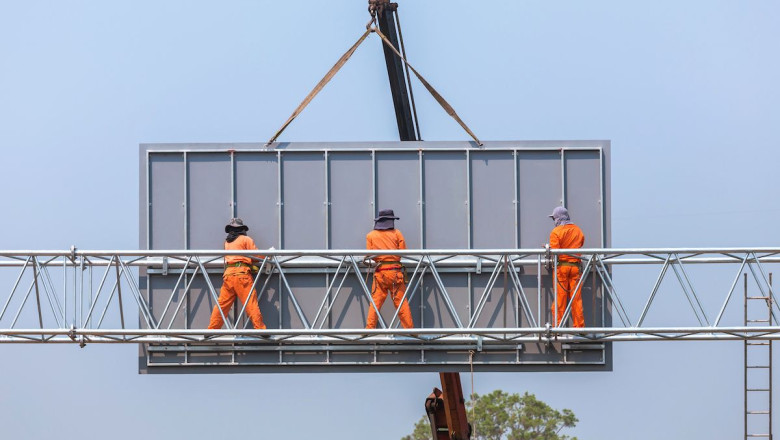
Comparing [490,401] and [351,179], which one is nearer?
[351,179]

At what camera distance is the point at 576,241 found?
22.3 meters

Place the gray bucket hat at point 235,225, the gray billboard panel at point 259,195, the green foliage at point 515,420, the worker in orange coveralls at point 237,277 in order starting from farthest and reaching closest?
the green foliage at point 515,420
the gray billboard panel at point 259,195
the gray bucket hat at point 235,225
the worker in orange coveralls at point 237,277

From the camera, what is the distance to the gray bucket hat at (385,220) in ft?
73.1

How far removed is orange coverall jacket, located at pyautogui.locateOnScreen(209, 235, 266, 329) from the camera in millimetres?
22266

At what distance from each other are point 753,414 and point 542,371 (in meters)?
3.90

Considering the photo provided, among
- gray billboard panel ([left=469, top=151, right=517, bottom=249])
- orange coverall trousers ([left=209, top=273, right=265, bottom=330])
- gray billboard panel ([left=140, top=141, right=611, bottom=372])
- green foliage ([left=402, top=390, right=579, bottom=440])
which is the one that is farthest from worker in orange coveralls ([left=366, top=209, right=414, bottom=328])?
green foliage ([left=402, top=390, right=579, bottom=440])

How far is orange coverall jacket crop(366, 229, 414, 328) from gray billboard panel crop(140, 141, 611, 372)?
63cm

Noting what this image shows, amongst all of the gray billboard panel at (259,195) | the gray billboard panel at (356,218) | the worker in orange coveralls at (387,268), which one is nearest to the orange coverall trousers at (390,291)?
the worker in orange coveralls at (387,268)

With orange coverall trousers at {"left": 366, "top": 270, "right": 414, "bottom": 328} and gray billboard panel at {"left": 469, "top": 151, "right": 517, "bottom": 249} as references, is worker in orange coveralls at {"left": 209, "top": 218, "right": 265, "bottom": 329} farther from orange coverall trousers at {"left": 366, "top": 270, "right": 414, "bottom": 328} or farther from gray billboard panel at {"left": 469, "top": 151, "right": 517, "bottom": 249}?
gray billboard panel at {"left": 469, "top": 151, "right": 517, "bottom": 249}

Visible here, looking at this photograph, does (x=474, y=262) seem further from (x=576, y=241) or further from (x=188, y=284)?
(x=188, y=284)

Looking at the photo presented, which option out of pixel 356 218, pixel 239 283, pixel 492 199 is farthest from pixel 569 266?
pixel 239 283

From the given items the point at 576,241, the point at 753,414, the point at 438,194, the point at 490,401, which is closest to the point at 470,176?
the point at 438,194

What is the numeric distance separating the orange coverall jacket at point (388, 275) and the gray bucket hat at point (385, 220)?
0.21 ft

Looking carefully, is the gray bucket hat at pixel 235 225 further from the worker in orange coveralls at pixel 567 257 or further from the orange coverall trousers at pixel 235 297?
the worker in orange coveralls at pixel 567 257
